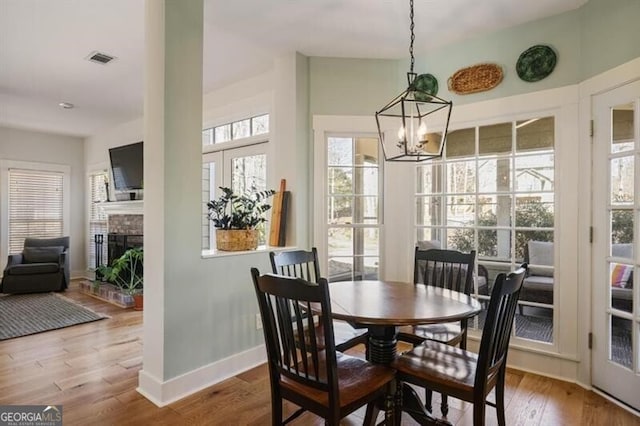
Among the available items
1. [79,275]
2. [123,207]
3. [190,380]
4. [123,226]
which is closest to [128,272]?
[123,226]

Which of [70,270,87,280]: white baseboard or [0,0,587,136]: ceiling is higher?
[0,0,587,136]: ceiling

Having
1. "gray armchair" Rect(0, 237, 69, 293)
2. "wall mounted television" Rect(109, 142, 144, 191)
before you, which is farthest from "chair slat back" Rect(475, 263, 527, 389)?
"gray armchair" Rect(0, 237, 69, 293)

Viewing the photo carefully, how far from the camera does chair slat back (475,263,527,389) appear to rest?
1492mm

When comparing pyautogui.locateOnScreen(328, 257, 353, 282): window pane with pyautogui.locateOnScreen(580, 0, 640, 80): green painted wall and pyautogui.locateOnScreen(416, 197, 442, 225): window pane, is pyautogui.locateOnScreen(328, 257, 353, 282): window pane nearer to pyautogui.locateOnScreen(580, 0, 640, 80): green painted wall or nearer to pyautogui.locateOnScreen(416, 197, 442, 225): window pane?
pyautogui.locateOnScreen(416, 197, 442, 225): window pane

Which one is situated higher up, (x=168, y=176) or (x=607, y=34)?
(x=607, y=34)

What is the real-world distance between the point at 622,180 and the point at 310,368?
7.68 ft

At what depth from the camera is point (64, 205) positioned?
6934 mm

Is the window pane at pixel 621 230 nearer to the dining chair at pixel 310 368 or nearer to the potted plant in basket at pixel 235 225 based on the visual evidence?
the dining chair at pixel 310 368

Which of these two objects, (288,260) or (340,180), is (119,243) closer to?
(340,180)

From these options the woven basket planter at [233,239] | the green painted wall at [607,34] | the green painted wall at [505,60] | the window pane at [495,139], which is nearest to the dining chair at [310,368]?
the woven basket planter at [233,239]

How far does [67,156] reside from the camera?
23.0 ft

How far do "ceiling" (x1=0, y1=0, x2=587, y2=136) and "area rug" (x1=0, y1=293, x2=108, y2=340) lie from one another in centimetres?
277

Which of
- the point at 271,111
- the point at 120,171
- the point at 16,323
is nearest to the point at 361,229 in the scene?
the point at 271,111

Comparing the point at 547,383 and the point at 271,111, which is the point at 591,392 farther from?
the point at 271,111
